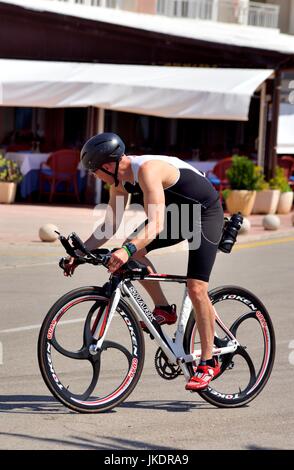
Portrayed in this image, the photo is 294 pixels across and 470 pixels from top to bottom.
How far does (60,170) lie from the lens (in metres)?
23.0

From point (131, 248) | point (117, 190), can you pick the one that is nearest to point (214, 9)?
point (117, 190)

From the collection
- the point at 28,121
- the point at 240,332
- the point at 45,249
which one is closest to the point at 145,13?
the point at 28,121

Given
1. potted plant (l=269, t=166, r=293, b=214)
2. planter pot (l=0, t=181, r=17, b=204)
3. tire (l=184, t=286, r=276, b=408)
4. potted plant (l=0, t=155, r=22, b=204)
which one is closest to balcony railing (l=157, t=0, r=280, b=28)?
potted plant (l=269, t=166, r=293, b=214)

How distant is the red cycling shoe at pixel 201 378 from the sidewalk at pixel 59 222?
29.2 feet

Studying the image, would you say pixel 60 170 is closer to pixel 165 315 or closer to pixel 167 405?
pixel 165 315

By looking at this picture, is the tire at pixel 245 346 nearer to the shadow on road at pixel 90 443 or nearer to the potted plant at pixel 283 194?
the shadow on road at pixel 90 443

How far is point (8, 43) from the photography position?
82.1ft

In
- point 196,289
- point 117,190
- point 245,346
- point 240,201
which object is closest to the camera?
point 196,289

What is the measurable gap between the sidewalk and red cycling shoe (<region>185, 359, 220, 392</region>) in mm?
8906

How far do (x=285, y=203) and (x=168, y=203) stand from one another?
1647cm

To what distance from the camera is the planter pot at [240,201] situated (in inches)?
835

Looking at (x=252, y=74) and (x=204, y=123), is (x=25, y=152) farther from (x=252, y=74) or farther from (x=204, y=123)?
(x=204, y=123)

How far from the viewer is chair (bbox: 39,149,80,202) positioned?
22.9 metres

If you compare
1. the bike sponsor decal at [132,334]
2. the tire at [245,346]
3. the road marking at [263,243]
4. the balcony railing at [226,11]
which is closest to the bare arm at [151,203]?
the bike sponsor decal at [132,334]
